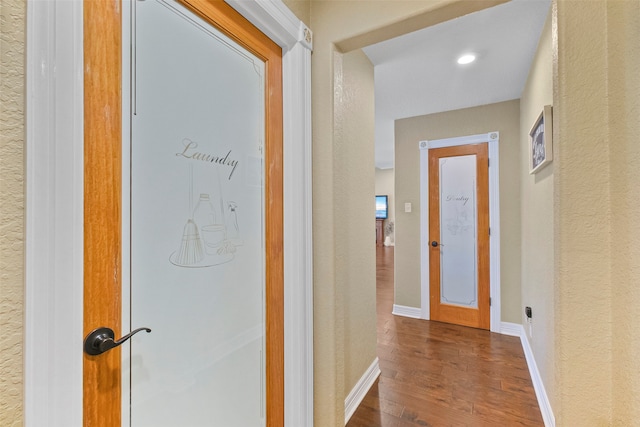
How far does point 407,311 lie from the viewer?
12.0ft

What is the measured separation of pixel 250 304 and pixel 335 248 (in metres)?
0.50

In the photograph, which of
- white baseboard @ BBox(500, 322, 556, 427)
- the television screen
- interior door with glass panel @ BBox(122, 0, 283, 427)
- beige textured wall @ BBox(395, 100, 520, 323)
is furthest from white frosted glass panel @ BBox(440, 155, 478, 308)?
the television screen

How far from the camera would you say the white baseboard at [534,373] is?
5.80ft

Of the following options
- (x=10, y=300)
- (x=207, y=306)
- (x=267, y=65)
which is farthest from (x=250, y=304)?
(x=267, y=65)

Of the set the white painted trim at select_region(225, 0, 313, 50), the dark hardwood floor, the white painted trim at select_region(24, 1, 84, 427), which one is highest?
the white painted trim at select_region(225, 0, 313, 50)

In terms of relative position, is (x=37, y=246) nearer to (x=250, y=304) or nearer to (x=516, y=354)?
(x=250, y=304)

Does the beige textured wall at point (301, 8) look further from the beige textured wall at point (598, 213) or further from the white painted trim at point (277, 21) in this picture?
the beige textured wall at point (598, 213)

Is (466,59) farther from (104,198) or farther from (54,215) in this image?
(54,215)

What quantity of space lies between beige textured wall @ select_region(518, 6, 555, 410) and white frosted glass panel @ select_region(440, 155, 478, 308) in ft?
1.75

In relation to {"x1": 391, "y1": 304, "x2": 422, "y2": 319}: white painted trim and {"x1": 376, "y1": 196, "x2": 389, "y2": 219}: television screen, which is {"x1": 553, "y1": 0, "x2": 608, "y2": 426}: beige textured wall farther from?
{"x1": 376, "y1": 196, "x2": 389, "y2": 219}: television screen

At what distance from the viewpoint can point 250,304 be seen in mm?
1239

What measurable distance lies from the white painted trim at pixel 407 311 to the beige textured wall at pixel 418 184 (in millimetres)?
50

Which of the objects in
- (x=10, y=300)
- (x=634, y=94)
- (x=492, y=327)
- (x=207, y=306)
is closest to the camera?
(x=10, y=300)

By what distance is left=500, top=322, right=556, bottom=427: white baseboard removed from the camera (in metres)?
1.77
